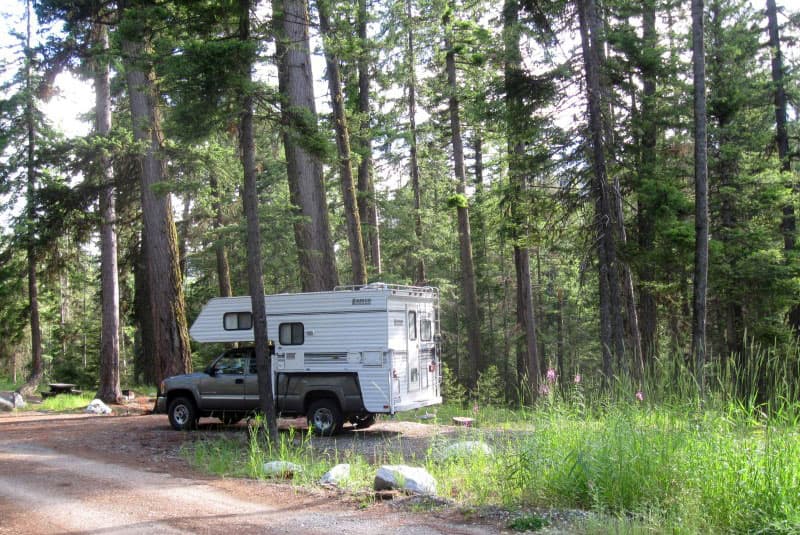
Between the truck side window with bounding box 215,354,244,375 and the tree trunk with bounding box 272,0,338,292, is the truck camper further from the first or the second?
the tree trunk with bounding box 272,0,338,292

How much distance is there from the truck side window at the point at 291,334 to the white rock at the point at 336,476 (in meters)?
4.95

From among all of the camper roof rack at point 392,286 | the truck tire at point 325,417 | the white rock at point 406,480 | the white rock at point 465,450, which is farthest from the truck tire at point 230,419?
the white rock at point 406,480

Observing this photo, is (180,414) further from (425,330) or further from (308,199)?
(308,199)

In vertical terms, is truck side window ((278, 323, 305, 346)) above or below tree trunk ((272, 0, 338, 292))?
below

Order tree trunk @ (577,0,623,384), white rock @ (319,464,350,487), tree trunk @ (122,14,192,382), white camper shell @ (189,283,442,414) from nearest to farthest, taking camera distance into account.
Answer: white rock @ (319,464,350,487)
white camper shell @ (189,283,442,414)
tree trunk @ (577,0,623,384)
tree trunk @ (122,14,192,382)

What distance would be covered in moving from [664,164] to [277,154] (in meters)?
16.6

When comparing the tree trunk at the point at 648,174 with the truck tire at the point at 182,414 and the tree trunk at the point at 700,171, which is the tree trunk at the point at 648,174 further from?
the truck tire at the point at 182,414

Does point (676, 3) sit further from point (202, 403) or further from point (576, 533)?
point (576, 533)

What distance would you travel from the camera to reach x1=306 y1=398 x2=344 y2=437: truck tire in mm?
12266

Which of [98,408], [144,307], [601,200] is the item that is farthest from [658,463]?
[144,307]

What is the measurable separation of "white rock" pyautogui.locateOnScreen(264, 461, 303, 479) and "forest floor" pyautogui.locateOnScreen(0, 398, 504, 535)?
0.87ft

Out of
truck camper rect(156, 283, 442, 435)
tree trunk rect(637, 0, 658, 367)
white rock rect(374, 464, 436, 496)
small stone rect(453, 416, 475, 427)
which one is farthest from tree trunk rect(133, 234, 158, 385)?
white rock rect(374, 464, 436, 496)

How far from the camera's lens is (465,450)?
8.34 metres

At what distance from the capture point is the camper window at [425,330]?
13.2 meters
